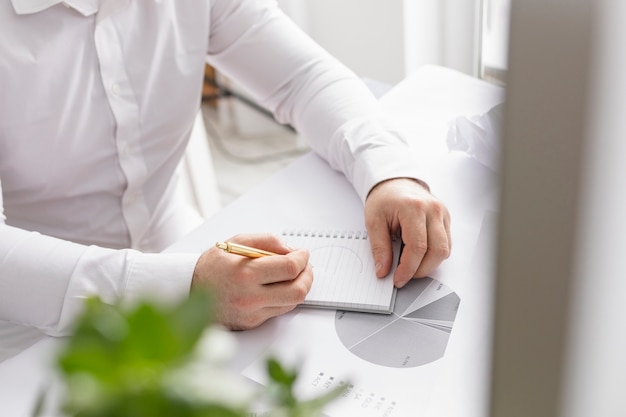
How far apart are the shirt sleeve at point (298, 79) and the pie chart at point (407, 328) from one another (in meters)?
0.27

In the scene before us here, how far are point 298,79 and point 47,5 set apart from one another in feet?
1.33

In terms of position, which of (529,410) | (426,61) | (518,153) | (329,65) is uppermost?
(518,153)

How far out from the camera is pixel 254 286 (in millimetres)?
696

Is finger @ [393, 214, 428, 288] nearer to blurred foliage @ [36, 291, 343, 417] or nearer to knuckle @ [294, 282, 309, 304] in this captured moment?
knuckle @ [294, 282, 309, 304]

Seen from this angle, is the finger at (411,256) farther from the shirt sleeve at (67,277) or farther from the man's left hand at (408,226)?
the shirt sleeve at (67,277)

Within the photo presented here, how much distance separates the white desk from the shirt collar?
0.35 meters

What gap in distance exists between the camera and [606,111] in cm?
22

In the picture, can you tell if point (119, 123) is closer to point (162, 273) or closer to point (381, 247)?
point (162, 273)

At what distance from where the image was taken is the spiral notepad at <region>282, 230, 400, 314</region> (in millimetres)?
722

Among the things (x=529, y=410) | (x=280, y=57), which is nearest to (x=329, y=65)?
(x=280, y=57)

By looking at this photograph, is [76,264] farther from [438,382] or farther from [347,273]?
[438,382]

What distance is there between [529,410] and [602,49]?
0.15 metres

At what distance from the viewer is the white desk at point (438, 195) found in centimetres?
64

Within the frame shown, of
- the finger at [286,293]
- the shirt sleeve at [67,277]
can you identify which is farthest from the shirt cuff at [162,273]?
the finger at [286,293]
